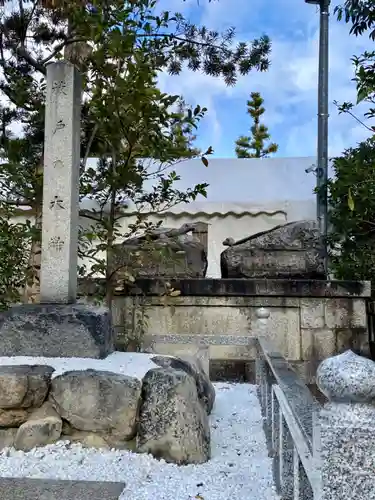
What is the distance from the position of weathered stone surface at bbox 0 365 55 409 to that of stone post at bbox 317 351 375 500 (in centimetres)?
201

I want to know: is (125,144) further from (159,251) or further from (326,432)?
(326,432)

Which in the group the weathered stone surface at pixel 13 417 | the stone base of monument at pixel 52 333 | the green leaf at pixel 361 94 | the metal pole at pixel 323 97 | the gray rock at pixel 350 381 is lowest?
the weathered stone surface at pixel 13 417

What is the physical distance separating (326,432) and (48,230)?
115 inches

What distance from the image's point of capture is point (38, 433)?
2.80m

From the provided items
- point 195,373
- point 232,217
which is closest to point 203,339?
point 195,373

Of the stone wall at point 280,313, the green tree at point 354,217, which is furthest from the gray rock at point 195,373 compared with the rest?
the green tree at point 354,217

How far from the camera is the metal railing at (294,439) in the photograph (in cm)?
141

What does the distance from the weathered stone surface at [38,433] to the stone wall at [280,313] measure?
3297mm

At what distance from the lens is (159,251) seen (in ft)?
17.5

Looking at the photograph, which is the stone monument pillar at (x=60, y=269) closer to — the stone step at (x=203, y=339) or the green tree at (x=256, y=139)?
the stone step at (x=203, y=339)

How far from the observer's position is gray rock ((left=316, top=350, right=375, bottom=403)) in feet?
4.36

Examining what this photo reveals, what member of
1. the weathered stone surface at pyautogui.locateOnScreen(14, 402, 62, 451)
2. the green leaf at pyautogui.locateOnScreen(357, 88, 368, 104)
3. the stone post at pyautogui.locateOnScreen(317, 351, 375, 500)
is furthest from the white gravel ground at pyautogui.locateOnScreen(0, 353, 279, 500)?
the green leaf at pyautogui.locateOnScreen(357, 88, 368, 104)

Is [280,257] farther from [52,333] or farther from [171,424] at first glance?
[171,424]

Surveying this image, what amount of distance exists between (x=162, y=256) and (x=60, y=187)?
1823mm
